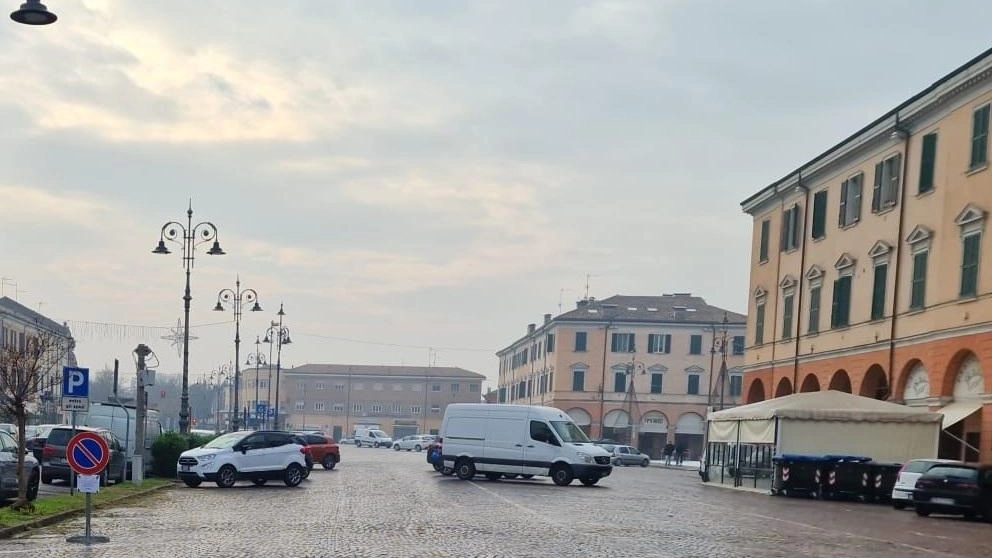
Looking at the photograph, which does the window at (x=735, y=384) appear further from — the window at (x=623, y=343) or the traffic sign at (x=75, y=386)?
the traffic sign at (x=75, y=386)

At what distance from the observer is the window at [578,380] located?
103 metres

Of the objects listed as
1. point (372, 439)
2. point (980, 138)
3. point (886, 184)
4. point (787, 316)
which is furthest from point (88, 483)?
point (372, 439)

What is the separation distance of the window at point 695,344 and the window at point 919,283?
206ft

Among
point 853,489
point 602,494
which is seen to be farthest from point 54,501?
point 853,489

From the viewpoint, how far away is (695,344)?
103188mm

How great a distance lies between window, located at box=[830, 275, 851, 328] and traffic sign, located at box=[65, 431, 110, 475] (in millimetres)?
33746

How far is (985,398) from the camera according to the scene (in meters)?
34.6

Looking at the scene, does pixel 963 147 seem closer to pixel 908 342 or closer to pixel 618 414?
pixel 908 342

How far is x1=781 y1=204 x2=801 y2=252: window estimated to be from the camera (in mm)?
52312

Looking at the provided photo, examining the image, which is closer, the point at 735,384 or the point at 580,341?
the point at 735,384

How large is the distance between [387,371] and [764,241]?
358 feet

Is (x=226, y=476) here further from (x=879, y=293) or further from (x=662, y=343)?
(x=662, y=343)

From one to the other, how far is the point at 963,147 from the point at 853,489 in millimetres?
10699

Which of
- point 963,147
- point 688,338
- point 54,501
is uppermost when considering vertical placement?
point 688,338
